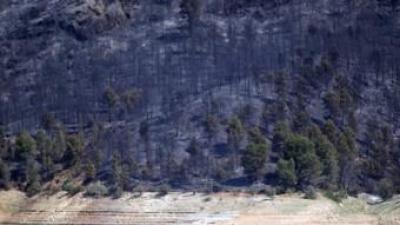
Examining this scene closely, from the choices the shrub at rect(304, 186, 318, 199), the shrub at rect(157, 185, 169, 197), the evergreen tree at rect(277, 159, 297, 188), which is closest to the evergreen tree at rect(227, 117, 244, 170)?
the evergreen tree at rect(277, 159, 297, 188)

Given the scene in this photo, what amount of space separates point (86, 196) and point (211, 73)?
12.9 metres

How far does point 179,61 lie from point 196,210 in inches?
580

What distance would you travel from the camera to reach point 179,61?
68500 mm

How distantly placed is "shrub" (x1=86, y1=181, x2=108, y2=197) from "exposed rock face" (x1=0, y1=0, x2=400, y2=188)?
3.81 meters

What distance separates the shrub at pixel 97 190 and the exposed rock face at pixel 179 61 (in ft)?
12.5

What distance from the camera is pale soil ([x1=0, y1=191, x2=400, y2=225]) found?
54.5 meters

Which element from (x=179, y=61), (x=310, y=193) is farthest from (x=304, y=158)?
(x=179, y=61)

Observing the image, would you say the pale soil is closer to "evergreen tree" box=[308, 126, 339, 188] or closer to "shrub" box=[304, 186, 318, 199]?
"shrub" box=[304, 186, 318, 199]

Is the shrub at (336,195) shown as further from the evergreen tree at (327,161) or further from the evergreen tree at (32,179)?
the evergreen tree at (32,179)

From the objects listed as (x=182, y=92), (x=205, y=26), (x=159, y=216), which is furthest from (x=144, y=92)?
(x=159, y=216)

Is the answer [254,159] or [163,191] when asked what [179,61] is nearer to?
[163,191]

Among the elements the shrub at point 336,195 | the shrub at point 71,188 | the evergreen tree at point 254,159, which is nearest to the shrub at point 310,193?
the shrub at point 336,195

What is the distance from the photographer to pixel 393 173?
6144 cm

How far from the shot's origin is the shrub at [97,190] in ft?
196
